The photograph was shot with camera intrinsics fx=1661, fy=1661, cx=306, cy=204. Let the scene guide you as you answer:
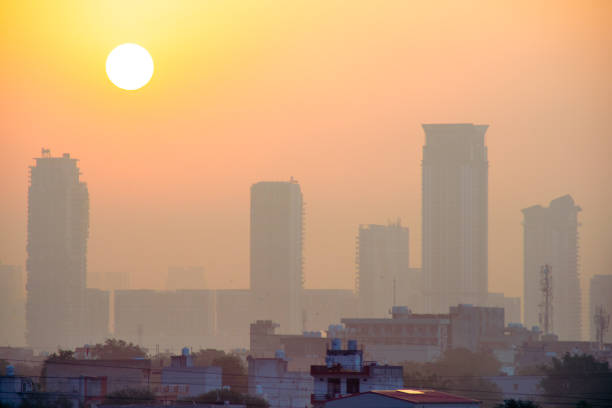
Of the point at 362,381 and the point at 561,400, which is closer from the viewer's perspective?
the point at 362,381

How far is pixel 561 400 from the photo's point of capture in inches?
4776

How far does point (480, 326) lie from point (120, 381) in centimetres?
10134

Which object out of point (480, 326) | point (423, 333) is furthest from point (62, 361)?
point (480, 326)

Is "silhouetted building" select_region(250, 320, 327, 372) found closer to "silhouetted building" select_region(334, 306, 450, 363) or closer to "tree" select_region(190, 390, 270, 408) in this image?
"silhouetted building" select_region(334, 306, 450, 363)

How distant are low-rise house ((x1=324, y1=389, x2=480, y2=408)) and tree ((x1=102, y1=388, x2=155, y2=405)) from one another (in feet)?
71.5

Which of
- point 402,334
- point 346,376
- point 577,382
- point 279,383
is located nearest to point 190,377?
point 279,383

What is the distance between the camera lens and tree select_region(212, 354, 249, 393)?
118738mm

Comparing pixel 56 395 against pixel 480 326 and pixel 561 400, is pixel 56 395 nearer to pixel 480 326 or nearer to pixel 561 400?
pixel 561 400

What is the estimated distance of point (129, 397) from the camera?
84.4 metres

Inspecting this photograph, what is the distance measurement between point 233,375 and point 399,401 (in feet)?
220

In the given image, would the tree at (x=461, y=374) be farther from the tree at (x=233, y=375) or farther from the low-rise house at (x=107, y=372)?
the low-rise house at (x=107, y=372)

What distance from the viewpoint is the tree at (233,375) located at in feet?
→ 390

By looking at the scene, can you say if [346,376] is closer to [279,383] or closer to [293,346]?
[279,383]

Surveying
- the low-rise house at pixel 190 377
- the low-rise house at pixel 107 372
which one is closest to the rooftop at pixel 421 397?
the low-rise house at pixel 107 372
